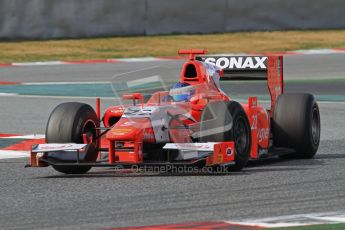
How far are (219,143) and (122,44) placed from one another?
17.5 meters

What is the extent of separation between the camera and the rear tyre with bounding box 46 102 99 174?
1033cm

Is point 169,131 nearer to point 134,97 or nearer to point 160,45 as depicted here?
point 134,97

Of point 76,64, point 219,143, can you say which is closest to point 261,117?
point 219,143

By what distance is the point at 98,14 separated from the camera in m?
27.2

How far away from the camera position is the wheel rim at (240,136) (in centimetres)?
1034

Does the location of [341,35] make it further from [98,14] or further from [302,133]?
[302,133]

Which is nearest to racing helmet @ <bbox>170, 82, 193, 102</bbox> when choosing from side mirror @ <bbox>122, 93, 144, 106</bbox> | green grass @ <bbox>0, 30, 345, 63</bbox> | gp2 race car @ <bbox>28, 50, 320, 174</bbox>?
gp2 race car @ <bbox>28, 50, 320, 174</bbox>

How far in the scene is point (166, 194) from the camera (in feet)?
29.4

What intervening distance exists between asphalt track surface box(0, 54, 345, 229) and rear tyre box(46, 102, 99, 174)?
160 mm

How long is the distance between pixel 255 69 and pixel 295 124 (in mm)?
1052

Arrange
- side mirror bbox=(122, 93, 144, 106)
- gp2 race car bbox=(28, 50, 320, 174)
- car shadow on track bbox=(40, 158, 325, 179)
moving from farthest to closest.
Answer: side mirror bbox=(122, 93, 144, 106) → car shadow on track bbox=(40, 158, 325, 179) → gp2 race car bbox=(28, 50, 320, 174)

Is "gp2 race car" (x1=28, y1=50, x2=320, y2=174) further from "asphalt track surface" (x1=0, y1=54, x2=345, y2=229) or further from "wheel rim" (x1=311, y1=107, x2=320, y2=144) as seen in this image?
"wheel rim" (x1=311, y1=107, x2=320, y2=144)

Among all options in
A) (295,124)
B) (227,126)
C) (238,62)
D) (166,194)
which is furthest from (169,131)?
(238,62)

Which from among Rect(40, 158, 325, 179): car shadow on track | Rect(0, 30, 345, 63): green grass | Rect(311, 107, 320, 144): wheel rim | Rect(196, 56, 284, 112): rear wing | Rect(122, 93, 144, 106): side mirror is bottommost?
Rect(40, 158, 325, 179): car shadow on track
